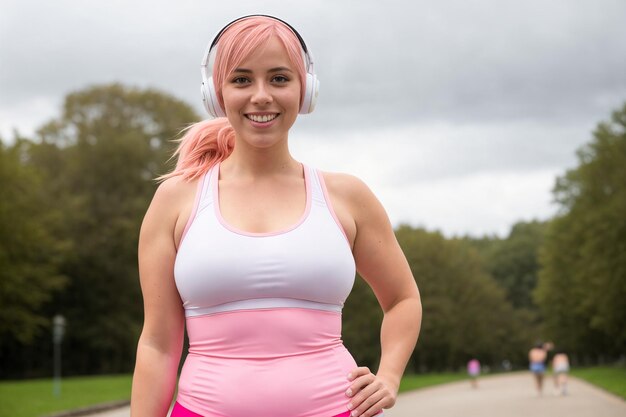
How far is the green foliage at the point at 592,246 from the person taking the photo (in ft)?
158

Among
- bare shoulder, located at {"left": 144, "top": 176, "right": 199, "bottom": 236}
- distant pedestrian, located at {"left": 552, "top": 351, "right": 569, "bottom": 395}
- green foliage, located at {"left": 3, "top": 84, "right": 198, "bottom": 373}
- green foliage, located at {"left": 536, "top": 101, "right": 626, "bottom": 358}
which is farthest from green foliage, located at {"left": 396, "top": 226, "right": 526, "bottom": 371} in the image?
bare shoulder, located at {"left": 144, "top": 176, "right": 199, "bottom": 236}

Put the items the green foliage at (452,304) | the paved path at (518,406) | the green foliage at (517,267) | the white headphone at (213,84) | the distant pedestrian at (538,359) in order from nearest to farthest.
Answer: the white headphone at (213,84), the paved path at (518,406), the distant pedestrian at (538,359), the green foliage at (452,304), the green foliage at (517,267)

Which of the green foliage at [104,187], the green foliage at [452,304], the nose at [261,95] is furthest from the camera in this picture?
the green foliage at [452,304]

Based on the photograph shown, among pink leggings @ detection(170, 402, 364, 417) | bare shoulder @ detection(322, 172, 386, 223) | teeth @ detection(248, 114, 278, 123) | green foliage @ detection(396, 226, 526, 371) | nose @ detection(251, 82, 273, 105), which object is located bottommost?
pink leggings @ detection(170, 402, 364, 417)

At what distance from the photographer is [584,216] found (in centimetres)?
5394

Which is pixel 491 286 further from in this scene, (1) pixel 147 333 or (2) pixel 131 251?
(1) pixel 147 333

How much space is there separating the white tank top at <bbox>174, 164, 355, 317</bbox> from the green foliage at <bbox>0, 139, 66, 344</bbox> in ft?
134

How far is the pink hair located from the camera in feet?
8.94

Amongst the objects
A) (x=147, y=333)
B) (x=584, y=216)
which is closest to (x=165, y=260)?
(x=147, y=333)

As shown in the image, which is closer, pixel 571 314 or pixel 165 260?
pixel 165 260

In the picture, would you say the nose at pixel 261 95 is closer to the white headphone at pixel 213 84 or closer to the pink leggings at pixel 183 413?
the white headphone at pixel 213 84

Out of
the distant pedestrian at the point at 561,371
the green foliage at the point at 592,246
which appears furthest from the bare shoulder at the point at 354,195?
the green foliage at the point at 592,246

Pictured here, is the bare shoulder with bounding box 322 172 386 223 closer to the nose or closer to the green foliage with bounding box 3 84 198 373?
the nose

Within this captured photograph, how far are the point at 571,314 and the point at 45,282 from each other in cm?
3407
